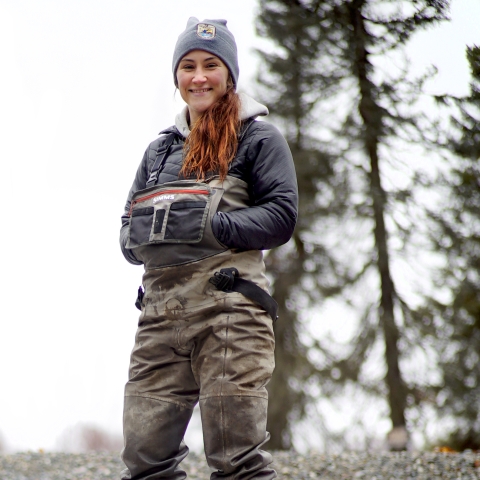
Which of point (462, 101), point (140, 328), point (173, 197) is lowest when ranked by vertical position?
point (140, 328)

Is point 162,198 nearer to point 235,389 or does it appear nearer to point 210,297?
point 210,297

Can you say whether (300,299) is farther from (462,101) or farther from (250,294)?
(250,294)

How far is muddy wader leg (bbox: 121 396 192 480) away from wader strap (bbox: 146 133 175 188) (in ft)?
2.78

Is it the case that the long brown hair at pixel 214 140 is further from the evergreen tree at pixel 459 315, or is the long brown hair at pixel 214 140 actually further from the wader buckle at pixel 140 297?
the evergreen tree at pixel 459 315

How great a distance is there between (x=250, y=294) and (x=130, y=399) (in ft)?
2.00

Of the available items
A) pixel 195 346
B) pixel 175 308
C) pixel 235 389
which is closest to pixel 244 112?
pixel 175 308

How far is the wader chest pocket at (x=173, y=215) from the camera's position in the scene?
8.03 ft

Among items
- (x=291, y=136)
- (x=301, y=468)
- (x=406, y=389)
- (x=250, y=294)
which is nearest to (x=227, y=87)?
(x=250, y=294)

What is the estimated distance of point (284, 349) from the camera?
33.3ft

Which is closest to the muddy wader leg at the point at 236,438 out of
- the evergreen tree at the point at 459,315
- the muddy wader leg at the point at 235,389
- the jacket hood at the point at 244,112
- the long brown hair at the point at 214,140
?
the muddy wader leg at the point at 235,389

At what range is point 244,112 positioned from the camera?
271 cm

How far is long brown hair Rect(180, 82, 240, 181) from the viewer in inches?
101

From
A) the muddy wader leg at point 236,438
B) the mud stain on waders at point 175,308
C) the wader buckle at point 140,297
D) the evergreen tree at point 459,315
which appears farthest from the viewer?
the evergreen tree at point 459,315

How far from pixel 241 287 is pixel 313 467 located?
2970mm
